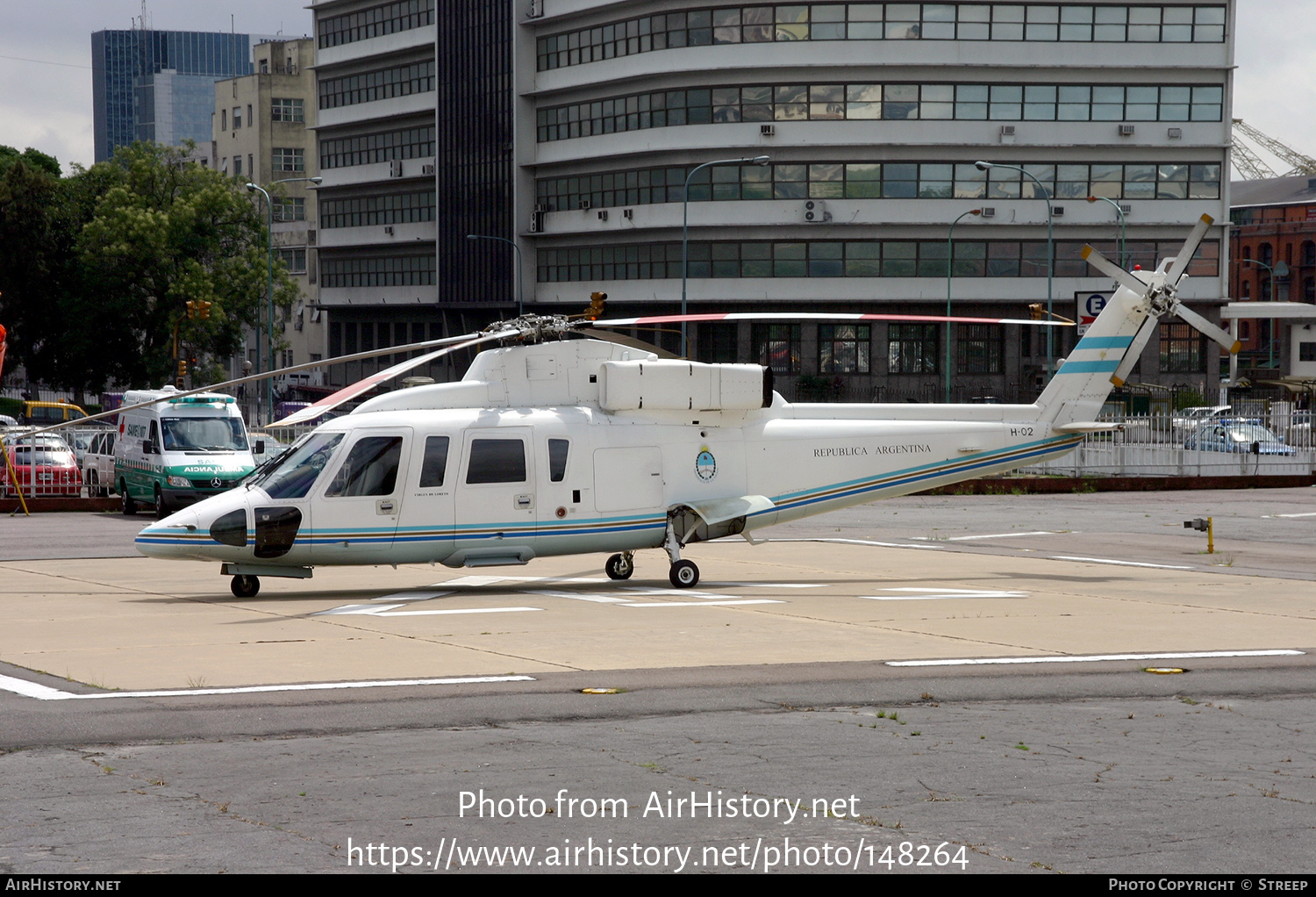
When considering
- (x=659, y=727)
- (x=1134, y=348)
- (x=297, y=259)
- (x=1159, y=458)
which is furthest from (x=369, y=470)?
(x=297, y=259)

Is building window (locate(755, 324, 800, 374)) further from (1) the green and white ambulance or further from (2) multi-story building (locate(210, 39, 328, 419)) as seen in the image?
(2) multi-story building (locate(210, 39, 328, 419))

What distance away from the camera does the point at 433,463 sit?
55.0 ft

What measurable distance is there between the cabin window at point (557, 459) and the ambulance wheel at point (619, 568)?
1.82 m

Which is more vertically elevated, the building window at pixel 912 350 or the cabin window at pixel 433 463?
the building window at pixel 912 350

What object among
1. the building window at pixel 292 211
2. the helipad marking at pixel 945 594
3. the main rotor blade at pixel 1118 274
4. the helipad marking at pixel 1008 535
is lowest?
the helipad marking at pixel 1008 535

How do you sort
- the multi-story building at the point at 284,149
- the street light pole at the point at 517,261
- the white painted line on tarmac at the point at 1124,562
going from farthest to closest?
1. the multi-story building at the point at 284,149
2. the street light pole at the point at 517,261
3. the white painted line on tarmac at the point at 1124,562

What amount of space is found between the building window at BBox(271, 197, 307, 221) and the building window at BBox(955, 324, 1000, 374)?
201 feet

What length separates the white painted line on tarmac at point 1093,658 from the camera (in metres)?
12.3

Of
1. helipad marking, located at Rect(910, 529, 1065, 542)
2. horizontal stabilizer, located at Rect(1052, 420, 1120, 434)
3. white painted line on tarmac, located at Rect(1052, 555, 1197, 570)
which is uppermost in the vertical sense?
horizontal stabilizer, located at Rect(1052, 420, 1120, 434)

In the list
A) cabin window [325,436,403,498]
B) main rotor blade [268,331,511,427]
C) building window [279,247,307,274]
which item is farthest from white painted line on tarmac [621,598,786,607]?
building window [279,247,307,274]

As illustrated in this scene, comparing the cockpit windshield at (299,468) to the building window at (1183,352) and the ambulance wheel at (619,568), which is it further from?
the building window at (1183,352)

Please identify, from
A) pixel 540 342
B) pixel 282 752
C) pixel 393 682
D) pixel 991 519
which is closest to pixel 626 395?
pixel 540 342

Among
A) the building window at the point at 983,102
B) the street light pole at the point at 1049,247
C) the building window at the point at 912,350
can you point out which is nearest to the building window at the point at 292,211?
the building window at the point at 983,102

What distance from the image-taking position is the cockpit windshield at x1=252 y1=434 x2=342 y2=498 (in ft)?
53.7
